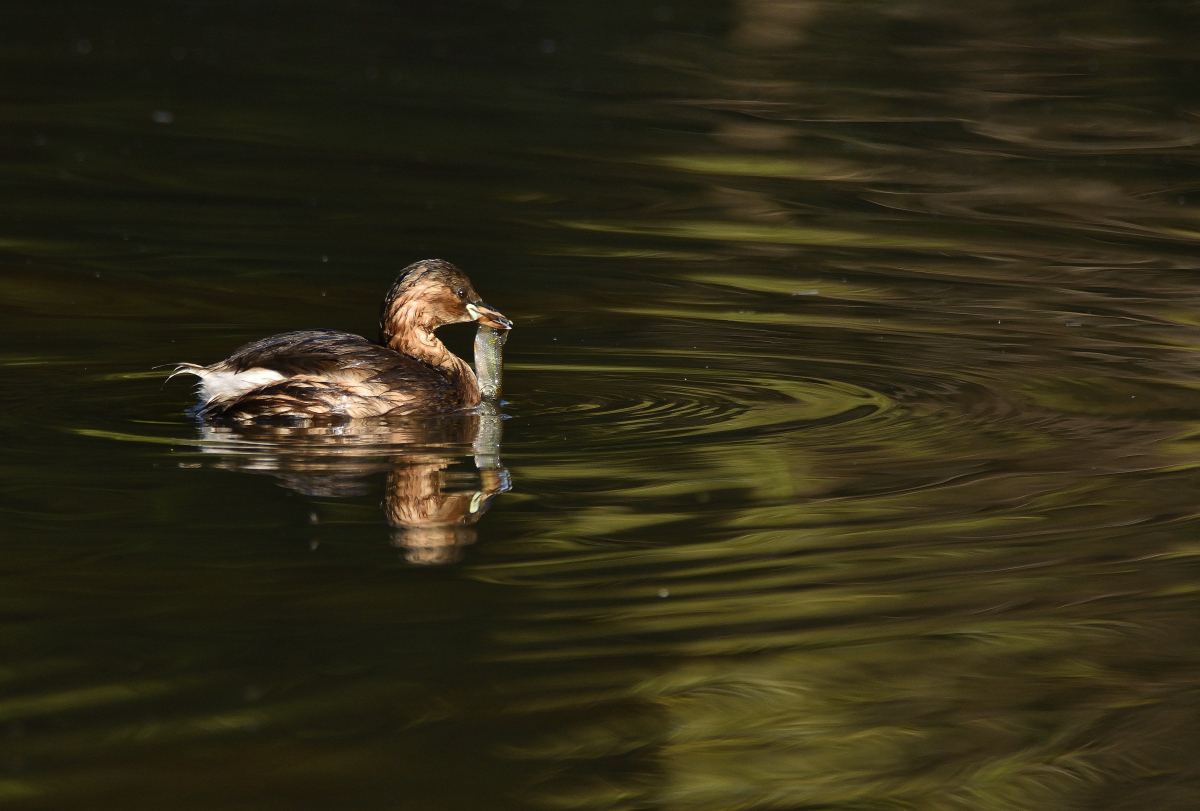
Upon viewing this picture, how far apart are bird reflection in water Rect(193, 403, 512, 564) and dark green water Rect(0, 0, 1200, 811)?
29 millimetres

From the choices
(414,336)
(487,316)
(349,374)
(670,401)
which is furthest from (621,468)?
(414,336)

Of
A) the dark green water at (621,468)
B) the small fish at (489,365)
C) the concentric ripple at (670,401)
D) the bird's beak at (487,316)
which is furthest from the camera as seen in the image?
the bird's beak at (487,316)

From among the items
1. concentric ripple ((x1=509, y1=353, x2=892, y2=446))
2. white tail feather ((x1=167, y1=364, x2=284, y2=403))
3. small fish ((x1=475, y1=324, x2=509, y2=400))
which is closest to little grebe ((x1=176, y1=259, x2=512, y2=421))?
white tail feather ((x1=167, y1=364, x2=284, y2=403))

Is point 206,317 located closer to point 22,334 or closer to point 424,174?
point 22,334

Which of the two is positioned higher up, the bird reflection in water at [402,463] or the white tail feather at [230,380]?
the white tail feather at [230,380]

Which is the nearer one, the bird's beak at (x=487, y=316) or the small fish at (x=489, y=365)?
the small fish at (x=489, y=365)

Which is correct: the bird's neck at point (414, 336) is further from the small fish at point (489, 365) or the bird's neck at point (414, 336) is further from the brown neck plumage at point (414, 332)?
the small fish at point (489, 365)

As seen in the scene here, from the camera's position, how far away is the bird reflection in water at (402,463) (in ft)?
20.7

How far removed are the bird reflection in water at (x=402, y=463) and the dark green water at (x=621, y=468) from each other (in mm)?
29

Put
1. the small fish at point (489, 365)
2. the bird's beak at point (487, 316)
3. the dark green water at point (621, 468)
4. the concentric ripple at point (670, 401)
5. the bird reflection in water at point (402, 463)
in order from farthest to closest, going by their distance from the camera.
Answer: the bird's beak at point (487, 316) → the small fish at point (489, 365) → the concentric ripple at point (670, 401) → the bird reflection in water at point (402, 463) → the dark green water at point (621, 468)

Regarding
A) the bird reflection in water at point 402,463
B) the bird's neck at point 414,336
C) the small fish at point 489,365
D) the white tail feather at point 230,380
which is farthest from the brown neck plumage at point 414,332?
the white tail feather at point 230,380

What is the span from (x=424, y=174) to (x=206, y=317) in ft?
14.3

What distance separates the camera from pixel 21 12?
20891 millimetres

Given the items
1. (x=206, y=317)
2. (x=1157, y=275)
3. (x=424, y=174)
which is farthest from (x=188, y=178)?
(x=1157, y=275)
